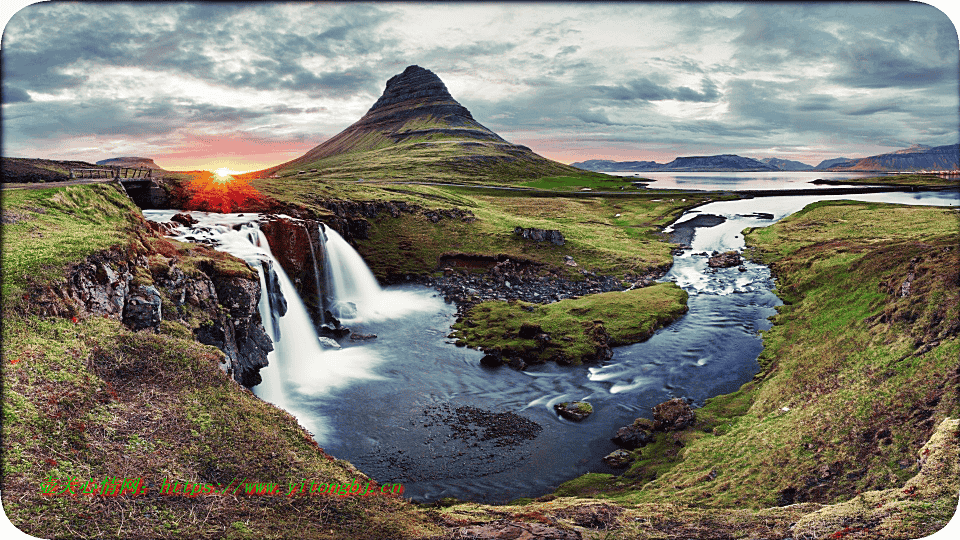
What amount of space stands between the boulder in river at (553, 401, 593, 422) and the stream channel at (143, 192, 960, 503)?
1.46ft

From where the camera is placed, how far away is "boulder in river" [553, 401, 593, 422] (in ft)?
81.1

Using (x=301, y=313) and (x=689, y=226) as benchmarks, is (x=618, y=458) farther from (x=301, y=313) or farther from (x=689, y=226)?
(x=689, y=226)

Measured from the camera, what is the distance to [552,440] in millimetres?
22781

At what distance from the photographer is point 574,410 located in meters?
25.1

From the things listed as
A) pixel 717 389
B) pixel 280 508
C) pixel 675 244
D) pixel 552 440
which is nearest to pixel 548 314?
pixel 717 389

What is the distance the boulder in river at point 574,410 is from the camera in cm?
2472

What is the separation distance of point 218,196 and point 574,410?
37.5 meters

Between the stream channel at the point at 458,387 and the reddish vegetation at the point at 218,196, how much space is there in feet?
9.58

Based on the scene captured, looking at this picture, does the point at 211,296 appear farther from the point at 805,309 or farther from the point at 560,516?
the point at 805,309

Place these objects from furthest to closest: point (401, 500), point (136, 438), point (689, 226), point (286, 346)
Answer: point (689, 226) < point (286, 346) < point (401, 500) < point (136, 438)

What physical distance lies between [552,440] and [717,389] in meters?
11.2

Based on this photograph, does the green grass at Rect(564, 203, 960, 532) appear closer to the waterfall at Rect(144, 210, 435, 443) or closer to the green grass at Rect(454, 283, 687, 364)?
the green grass at Rect(454, 283, 687, 364)

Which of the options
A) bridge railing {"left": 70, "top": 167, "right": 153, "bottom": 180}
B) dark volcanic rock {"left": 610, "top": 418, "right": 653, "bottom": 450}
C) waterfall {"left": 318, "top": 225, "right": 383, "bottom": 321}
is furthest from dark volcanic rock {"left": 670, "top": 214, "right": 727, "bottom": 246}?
bridge railing {"left": 70, "top": 167, "right": 153, "bottom": 180}

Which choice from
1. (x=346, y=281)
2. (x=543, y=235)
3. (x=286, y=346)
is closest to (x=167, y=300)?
(x=286, y=346)
